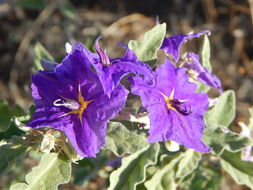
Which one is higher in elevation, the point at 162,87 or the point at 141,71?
the point at 141,71

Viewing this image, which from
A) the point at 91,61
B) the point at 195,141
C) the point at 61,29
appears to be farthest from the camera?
the point at 61,29

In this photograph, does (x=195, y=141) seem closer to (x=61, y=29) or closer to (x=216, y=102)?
(x=216, y=102)

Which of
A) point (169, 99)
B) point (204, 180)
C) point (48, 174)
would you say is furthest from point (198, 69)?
point (204, 180)

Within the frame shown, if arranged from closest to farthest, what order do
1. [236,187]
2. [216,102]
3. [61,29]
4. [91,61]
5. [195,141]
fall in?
[91,61], [195,141], [216,102], [236,187], [61,29]

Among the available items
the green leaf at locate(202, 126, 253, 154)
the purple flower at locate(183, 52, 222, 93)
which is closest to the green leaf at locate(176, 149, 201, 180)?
the green leaf at locate(202, 126, 253, 154)

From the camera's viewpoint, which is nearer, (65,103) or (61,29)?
(65,103)

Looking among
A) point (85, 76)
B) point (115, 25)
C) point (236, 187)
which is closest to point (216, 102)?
point (85, 76)

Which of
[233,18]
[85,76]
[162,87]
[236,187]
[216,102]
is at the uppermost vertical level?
[85,76]
